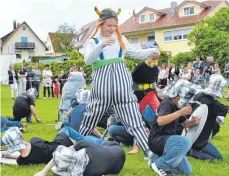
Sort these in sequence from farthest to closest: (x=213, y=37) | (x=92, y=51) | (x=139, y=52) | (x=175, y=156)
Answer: (x=213, y=37)
(x=139, y=52)
(x=92, y=51)
(x=175, y=156)

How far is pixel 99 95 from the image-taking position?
18.3 feet

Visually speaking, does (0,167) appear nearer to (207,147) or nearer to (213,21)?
(207,147)

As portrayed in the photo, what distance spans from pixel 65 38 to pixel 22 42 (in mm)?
7027

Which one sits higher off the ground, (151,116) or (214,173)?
(151,116)

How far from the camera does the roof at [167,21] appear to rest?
42.9 m

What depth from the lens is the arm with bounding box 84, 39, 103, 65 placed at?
528 centimetres

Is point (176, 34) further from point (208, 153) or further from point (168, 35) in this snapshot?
point (208, 153)

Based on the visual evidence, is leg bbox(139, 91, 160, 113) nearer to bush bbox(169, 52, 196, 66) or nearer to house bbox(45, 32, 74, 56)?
bush bbox(169, 52, 196, 66)

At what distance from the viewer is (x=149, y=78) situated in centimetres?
690

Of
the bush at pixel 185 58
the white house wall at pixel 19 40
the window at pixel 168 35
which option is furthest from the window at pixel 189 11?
the white house wall at pixel 19 40

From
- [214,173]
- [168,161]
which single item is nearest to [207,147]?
[214,173]

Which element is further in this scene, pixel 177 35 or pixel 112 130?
pixel 177 35

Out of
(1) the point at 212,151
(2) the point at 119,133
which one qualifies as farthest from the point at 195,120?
(2) the point at 119,133

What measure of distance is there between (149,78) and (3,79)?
2806 cm
